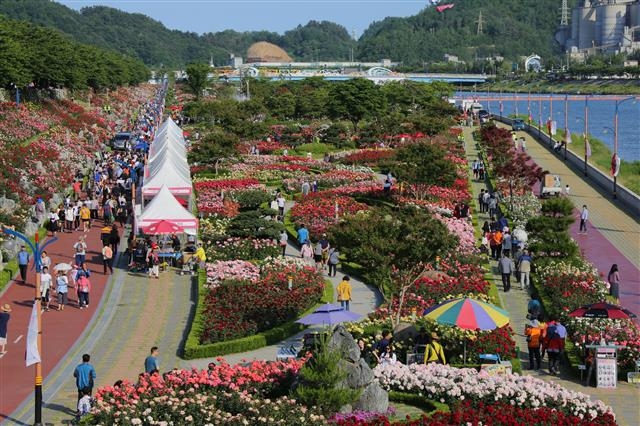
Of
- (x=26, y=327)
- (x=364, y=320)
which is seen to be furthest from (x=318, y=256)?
(x=26, y=327)

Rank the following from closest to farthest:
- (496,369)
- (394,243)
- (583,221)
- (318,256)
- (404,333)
Result: (496,369) → (404,333) → (394,243) → (318,256) → (583,221)

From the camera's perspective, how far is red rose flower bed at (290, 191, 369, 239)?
37344mm

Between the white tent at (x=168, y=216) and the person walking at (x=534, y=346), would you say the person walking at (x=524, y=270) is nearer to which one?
the person walking at (x=534, y=346)

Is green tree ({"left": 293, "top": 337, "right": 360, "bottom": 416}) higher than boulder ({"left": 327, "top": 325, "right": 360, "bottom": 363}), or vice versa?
boulder ({"left": 327, "top": 325, "right": 360, "bottom": 363})

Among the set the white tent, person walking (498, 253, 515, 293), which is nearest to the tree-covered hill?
the white tent

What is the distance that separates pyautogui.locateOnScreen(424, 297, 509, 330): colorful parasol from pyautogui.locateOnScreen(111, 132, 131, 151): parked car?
4361 centimetres

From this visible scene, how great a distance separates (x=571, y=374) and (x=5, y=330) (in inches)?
453

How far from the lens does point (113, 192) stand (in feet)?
149

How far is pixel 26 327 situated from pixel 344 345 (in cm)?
997

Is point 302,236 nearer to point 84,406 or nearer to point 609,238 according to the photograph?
point 609,238

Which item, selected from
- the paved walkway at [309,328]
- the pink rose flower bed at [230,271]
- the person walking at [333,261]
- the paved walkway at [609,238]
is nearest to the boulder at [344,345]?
the paved walkway at [309,328]

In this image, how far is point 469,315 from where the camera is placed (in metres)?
21.8

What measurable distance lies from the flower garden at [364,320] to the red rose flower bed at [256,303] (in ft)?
0.11

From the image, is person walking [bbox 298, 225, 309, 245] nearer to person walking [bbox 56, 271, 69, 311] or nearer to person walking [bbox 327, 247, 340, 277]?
person walking [bbox 327, 247, 340, 277]
